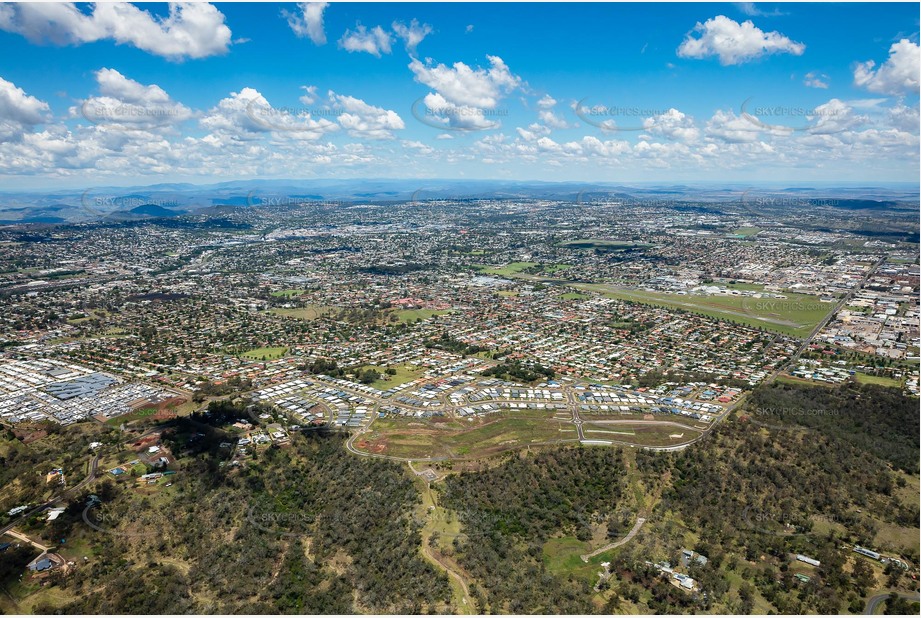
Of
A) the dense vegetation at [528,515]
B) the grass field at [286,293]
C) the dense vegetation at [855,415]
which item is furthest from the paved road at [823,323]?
the grass field at [286,293]

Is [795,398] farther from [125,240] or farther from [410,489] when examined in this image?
[125,240]

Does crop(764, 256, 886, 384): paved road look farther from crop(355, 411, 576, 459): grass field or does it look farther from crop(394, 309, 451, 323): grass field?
crop(394, 309, 451, 323): grass field

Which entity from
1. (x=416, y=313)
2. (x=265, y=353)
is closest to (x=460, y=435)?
(x=265, y=353)

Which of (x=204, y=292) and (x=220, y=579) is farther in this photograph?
(x=204, y=292)

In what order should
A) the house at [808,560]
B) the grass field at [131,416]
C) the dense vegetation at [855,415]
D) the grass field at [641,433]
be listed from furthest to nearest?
the grass field at [131,416]
the grass field at [641,433]
the dense vegetation at [855,415]
the house at [808,560]

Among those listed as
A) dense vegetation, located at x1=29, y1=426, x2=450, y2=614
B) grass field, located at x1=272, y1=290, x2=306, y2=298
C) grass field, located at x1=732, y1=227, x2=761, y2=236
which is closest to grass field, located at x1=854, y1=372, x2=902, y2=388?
dense vegetation, located at x1=29, y1=426, x2=450, y2=614

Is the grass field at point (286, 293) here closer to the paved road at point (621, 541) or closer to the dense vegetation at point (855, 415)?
the dense vegetation at point (855, 415)

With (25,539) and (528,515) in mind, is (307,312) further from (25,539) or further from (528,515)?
(528,515)

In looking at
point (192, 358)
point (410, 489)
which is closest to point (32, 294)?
point (192, 358)
